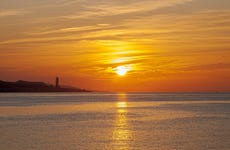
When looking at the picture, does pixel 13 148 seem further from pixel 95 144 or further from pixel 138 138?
pixel 138 138

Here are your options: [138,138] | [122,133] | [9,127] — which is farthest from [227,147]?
[9,127]

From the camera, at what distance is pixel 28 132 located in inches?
1715

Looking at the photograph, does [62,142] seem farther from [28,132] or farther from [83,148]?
[28,132]

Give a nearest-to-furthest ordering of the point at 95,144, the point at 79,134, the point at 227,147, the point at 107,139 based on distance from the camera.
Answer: the point at 227,147 → the point at 95,144 → the point at 107,139 → the point at 79,134

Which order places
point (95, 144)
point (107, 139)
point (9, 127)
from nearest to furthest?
1. point (95, 144)
2. point (107, 139)
3. point (9, 127)

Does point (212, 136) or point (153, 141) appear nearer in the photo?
point (153, 141)

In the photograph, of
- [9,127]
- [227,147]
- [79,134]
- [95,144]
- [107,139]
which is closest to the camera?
[227,147]

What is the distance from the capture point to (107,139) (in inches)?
1481

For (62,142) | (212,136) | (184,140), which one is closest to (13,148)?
(62,142)

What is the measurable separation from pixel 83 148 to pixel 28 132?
12.2 meters

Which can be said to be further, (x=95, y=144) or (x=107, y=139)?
(x=107, y=139)

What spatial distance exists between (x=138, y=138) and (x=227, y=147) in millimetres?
8588

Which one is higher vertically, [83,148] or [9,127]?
[9,127]

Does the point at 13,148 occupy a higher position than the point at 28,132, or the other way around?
the point at 28,132
